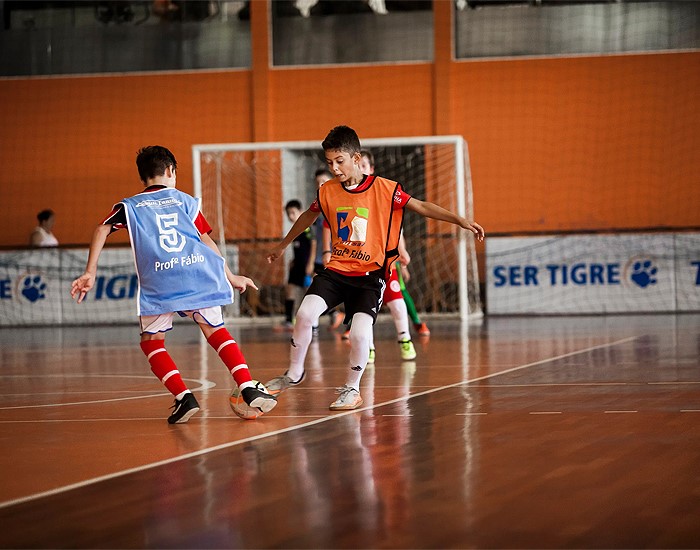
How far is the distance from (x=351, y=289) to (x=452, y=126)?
479 inches

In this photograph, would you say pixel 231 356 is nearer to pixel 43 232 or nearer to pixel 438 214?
pixel 438 214

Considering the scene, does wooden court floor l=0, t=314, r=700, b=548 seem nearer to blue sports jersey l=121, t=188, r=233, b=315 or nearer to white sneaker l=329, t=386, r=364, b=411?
white sneaker l=329, t=386, r=364, b=411

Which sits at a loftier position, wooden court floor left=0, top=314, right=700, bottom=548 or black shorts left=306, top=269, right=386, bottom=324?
black shorts left=306, top=269, right=386, bottom=324

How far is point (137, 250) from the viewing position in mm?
5738

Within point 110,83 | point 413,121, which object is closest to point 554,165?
point 413,121

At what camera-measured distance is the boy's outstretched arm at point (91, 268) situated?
544 centimetres

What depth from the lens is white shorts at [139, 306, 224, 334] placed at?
580 centimetres

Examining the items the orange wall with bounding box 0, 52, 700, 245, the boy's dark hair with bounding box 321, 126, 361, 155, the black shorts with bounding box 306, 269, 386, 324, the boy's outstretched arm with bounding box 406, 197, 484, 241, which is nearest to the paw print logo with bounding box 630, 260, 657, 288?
the orange wall with bounding box 0, 52, 700, 245

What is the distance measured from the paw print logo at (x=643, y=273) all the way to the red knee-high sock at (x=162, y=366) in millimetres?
10531

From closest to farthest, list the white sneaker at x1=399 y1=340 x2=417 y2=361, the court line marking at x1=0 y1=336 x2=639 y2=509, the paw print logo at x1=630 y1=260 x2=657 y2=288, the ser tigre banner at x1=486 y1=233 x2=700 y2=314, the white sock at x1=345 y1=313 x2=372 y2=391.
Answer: the court line marking at x1=0 y1=336 x2=639 y2=509 → the white sock at x1=345 y1=313 x2=372 y2=391 → the white sneaker at x1=399 y1=340 x2=417 y2=361 → the ser tigre banner at x1=486 y1=233 x2=700 y2=314 → the paw print logo at x1=630 y1=260 x2=657 y2=288

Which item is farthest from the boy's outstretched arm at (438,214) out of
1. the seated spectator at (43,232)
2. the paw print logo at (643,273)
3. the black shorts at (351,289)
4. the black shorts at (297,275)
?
the seated spectator at (43,232)

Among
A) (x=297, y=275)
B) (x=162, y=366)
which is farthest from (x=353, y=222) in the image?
(x=297, y=275)

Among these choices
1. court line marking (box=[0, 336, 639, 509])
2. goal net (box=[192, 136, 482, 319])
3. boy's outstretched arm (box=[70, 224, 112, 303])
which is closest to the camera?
court line marking (box=[0, 336, 639, 509])

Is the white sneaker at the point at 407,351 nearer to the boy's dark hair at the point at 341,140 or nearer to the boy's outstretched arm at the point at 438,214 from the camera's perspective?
the boy's outstretched arm at the point at 438,214
